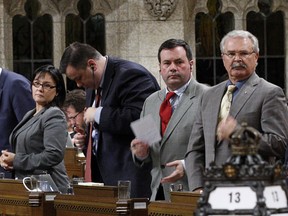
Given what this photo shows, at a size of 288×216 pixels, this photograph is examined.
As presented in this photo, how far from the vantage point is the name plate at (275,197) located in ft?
7.97

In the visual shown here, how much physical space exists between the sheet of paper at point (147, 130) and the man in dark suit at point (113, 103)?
0.89 meters

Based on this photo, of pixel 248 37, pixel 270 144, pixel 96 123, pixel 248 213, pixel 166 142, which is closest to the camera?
pixel 248 213

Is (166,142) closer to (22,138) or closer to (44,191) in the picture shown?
(44,191)

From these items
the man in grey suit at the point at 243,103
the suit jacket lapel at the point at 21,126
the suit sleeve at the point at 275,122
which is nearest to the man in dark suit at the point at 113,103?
the suit jacket lapel at the point at 21,126

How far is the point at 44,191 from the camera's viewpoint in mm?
6207

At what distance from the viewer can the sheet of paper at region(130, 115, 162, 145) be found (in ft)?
18.0

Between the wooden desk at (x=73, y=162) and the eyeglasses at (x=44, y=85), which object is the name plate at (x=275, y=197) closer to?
the eyeglasses at (x=44, y=85)

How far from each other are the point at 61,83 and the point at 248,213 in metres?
4.56

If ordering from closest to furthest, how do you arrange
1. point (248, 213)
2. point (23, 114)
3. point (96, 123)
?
point (248, 213)
point (96, 123)
point (23, 114)

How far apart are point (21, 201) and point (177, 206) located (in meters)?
2.00

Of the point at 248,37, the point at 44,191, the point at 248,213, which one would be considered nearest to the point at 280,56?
the point at 44,191

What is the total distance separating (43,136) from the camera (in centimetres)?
677

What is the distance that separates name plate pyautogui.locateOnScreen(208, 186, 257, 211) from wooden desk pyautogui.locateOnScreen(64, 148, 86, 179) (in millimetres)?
6768

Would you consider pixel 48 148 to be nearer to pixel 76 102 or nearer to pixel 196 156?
pixel 196 156
